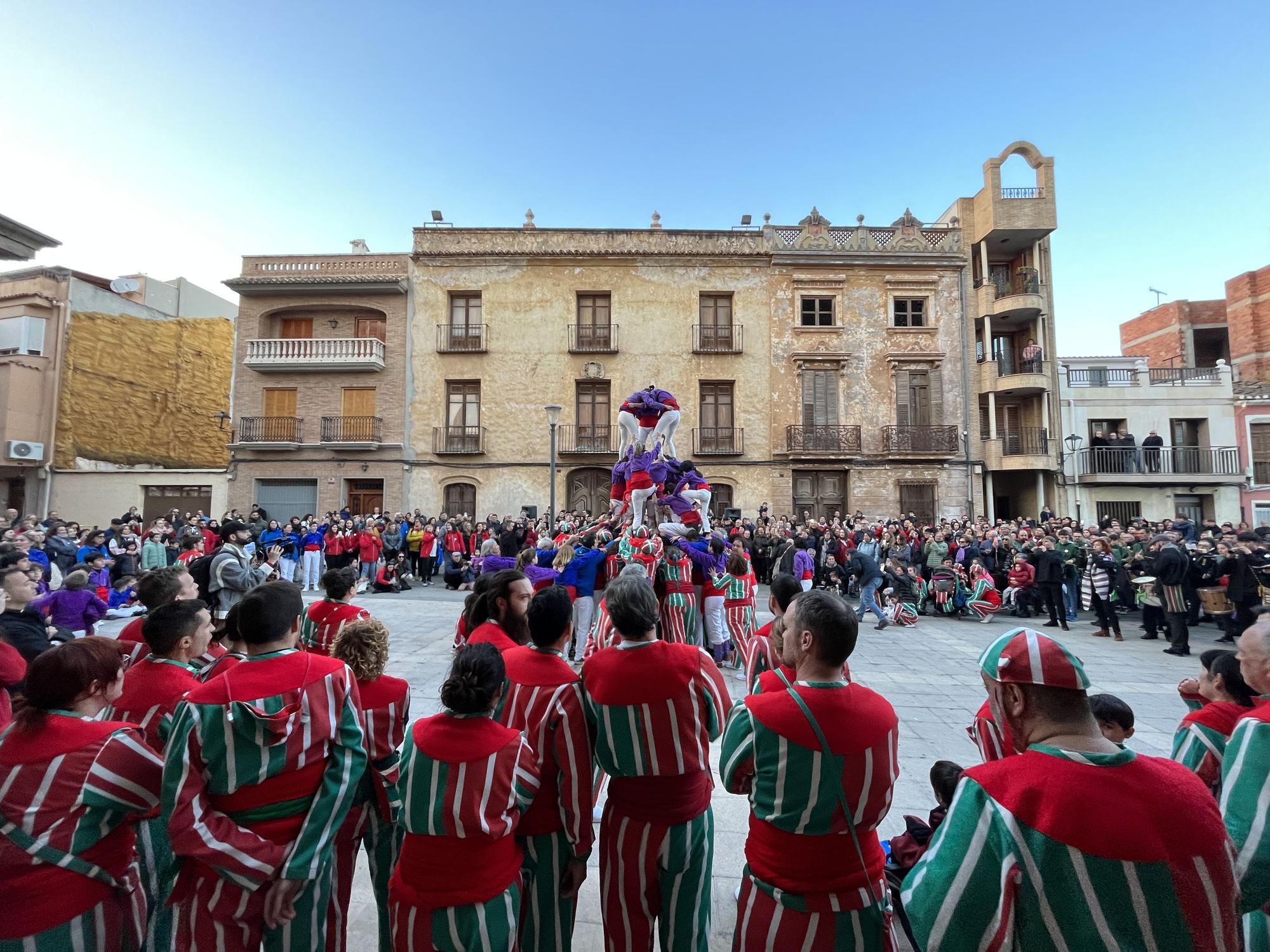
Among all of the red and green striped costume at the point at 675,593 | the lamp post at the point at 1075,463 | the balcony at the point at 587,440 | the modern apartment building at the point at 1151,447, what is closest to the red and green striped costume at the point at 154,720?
the red and green striped costume at the point at 675,593

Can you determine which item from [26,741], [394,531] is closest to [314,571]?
[394,531]

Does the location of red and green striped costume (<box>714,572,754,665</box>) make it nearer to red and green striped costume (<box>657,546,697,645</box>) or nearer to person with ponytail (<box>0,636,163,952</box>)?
red and green striped costume (<box>657,546,697,645</box>)

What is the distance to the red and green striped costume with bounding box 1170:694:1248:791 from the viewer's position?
2.42 meters

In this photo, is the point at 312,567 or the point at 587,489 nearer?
the point at 312,567

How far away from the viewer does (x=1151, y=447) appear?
21.8 metres

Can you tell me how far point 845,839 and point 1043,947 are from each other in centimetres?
74

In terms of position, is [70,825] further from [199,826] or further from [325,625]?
[325,625]

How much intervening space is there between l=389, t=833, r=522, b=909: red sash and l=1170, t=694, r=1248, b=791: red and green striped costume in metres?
2.63

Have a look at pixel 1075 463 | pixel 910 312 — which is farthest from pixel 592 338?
pixel 1075 463

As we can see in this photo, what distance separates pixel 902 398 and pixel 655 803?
76.1 ft

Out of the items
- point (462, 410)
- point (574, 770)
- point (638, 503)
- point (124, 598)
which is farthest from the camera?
point (462, 410)

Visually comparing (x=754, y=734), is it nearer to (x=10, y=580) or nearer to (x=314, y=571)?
(x=10, y=580)

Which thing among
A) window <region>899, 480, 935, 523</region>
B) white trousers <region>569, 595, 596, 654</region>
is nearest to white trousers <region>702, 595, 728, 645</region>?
white trousers <region>569, 595, 596, 654</region>

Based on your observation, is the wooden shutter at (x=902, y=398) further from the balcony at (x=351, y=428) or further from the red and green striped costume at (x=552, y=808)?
the red and green striped costume at (x=552, y=808)
